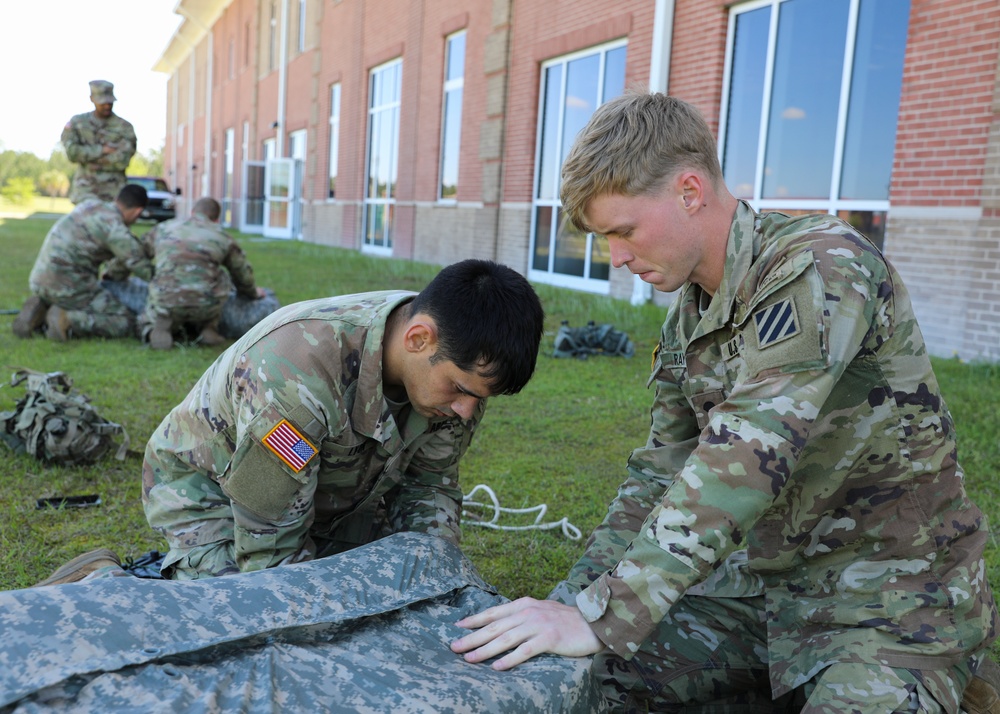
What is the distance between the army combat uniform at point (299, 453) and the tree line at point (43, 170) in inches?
2931

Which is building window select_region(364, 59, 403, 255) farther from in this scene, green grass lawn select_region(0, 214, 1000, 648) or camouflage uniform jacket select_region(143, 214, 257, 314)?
camouflage uniform jacket select_region(143, 214, 257, 314)

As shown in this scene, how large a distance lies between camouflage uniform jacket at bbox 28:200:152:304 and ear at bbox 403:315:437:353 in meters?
5.93

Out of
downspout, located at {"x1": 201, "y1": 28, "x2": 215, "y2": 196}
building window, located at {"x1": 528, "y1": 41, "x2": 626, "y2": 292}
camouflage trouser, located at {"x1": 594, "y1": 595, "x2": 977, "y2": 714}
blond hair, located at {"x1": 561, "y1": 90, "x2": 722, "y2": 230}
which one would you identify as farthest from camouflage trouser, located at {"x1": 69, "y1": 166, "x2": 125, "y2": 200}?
downspout, located at {"x1": 201, "y1": 28, "x2": 215, "y2": 196}

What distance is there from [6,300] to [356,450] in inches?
332

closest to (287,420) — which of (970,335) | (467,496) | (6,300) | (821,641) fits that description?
(821,641)

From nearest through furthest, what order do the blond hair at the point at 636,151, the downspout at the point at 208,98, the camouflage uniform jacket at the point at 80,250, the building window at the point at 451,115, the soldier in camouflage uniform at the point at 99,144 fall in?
the blond hair at the point at 636,151 < the camouflage uniform jacket at the point at 80,250 < the soldier in camouflage uniform at the point at 99,144 < the building window at the point at 451,115 < the downspout at the point at 208,98

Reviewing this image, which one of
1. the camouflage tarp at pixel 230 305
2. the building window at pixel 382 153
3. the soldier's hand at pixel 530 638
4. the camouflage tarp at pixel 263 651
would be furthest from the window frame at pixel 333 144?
the soldier's hand at pixel 530 638

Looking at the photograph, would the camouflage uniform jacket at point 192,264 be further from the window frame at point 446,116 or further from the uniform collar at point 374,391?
the window frame at point 446,116

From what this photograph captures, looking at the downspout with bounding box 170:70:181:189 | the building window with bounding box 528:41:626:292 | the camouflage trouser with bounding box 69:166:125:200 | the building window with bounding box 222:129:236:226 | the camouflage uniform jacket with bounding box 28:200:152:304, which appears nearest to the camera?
the camouflage uniform jacket with bounding box 28:200:152:304

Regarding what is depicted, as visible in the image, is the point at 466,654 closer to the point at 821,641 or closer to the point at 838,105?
the point at 821,641

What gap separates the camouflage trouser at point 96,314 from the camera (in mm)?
7220

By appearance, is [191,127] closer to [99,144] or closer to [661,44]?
[99,144]

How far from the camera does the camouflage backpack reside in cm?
405

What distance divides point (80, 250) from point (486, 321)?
616 centimetres
